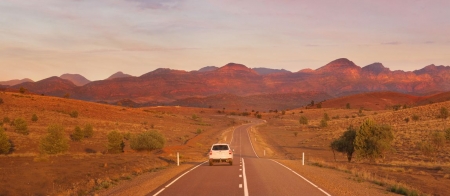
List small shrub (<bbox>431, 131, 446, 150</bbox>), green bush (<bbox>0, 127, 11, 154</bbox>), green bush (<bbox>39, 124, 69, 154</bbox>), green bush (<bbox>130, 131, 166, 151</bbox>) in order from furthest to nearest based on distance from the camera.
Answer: green bush (<bbox>130, 131, 166, 151</bbox>), small shrub (<bbox>431, 131, 446, 150</bbox>), green bush (<bbox>39, 124, 69, 154</bbox>), green bush (<bbox>0, 127, 11, 154</bbox>)

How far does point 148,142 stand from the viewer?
1906 inches

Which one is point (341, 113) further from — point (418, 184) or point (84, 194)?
point (84, 194)

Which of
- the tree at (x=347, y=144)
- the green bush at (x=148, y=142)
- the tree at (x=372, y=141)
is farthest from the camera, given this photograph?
the green bush at (x=148, y=142)

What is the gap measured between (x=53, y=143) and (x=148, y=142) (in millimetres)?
10095

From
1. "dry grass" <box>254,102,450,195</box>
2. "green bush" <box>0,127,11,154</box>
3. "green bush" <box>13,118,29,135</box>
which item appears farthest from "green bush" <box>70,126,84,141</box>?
"dry grass" <box>254,102,450,195</box>

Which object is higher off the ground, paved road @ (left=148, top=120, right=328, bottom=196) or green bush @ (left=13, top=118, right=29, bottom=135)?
green bush @ (left=13, top=118, right=29, bottom=135)

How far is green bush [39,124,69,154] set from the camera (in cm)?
4362

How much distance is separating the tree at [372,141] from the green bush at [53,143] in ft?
102

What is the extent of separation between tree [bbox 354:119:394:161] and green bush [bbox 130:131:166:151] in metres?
22.2

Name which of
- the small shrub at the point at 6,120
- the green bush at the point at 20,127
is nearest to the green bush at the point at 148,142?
the green bush at the point at 20,127

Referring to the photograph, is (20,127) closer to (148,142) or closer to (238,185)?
(148,142)

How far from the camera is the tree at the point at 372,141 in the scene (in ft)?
141

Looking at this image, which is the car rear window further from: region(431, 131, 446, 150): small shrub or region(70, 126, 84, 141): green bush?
region(70, 126, 84, 141): green bush

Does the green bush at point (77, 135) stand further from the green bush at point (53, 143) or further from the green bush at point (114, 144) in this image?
the green bush at point (53, 143)
